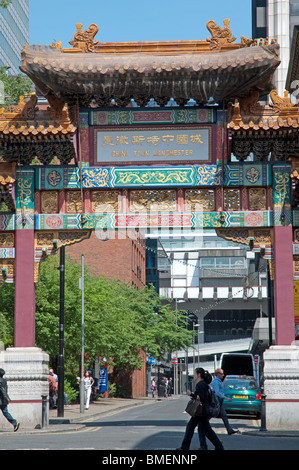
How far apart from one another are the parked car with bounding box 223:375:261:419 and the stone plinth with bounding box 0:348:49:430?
1069 cm

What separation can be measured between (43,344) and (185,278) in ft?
303

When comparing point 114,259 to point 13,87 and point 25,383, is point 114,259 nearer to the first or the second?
point 13,87

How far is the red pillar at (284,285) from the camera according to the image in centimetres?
2159

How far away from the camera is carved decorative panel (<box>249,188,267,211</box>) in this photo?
2250 cm

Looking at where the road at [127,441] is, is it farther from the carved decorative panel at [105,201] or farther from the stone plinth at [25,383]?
the carved decorative panel at [105,201]

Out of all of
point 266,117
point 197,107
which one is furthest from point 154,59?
point 266,117

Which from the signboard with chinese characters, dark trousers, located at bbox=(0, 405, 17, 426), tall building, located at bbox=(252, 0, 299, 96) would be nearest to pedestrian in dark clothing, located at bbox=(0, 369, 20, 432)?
dark trousers, located at bbox=(0, 405, 17, 426)

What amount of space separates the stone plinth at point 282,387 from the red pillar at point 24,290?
6.52 meters

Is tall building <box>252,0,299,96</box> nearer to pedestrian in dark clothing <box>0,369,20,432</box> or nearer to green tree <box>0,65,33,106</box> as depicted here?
green tree <box>0,65,33,106</box>

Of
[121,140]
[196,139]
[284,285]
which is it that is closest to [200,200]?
[196,139]

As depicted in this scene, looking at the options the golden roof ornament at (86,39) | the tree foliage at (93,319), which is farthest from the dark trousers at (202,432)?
the tree foliage at (93,319)

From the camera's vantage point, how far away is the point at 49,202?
2288cm

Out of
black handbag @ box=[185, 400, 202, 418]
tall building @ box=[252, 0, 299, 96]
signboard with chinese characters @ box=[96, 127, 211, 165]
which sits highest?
tall building @ box=[252, 0, 299, 96]

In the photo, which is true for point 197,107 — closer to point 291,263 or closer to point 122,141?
point 122,141
